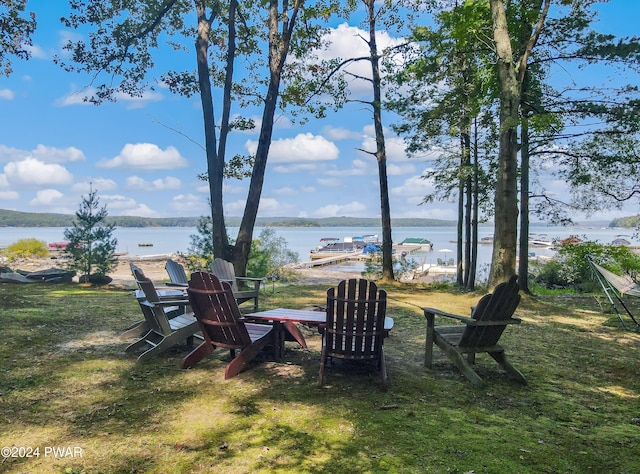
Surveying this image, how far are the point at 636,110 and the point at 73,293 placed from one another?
1315cm

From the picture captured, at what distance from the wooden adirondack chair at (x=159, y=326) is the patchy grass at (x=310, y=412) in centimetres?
17

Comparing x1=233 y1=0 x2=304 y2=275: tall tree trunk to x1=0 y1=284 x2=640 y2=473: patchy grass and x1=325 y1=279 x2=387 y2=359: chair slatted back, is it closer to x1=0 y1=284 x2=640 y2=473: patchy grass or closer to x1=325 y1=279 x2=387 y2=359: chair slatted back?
x1=0 y1=284 x2=640 y2=473: patchy grass

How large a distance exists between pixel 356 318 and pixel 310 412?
920 millimetres

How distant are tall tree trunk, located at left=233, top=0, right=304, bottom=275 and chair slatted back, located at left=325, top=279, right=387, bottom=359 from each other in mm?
6783

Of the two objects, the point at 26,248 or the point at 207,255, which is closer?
the point at 207,255

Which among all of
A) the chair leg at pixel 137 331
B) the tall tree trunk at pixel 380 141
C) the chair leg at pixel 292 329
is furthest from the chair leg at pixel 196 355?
the tall tree trunk at pixel 380 141

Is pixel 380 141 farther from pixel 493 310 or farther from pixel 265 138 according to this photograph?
pixel 493 310

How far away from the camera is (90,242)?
12.7 meters

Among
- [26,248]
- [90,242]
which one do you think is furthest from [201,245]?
[26,248]

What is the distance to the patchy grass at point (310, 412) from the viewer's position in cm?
262

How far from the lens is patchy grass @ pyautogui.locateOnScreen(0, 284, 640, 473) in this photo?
2.62 m

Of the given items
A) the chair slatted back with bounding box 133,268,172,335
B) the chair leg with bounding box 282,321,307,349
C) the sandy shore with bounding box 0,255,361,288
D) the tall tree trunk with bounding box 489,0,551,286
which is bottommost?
the sandy shore with bounding box 0,255,361,288

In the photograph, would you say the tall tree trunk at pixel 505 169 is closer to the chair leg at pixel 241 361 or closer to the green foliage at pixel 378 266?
the green foliage at pixel 378 266

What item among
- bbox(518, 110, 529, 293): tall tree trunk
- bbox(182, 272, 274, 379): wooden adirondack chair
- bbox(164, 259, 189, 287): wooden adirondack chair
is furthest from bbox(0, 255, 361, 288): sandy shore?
bbox(182, 272, 274, 379): wooden adirondack chair
